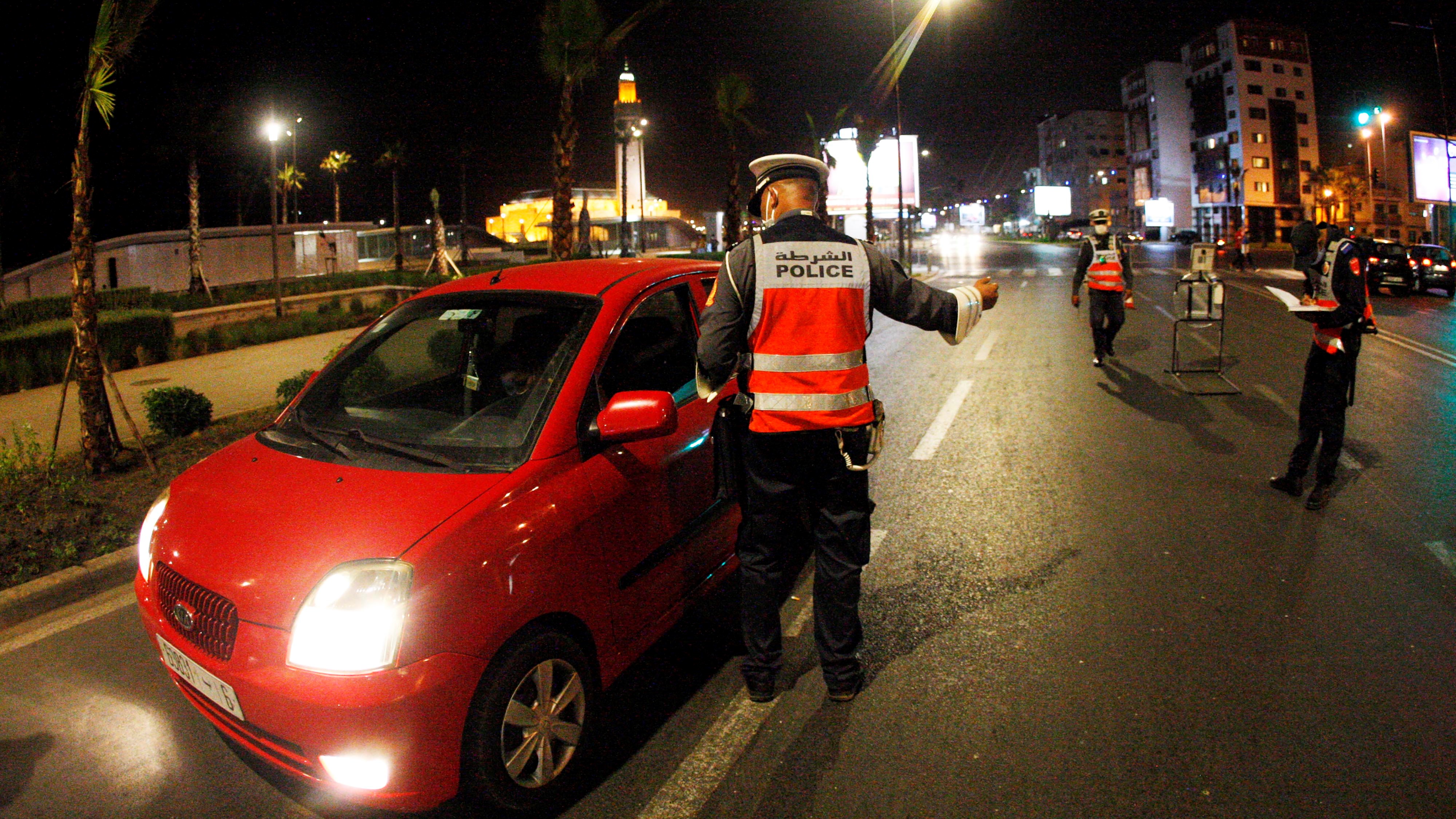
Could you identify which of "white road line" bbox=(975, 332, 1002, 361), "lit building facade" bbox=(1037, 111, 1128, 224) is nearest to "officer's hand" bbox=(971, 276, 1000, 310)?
"white road line" bbox=(975, 332, 1002, 361)

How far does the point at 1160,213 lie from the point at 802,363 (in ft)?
353

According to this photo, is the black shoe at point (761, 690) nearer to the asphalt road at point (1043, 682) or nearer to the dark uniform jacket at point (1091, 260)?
the asphalt road at point (1043, 682)

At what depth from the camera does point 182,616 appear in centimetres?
286

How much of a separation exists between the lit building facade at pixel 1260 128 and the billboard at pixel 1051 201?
16384 millimetres

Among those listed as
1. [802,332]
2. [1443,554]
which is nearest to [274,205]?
[802,332]

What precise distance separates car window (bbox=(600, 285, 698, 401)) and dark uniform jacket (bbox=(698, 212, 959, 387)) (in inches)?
16.3

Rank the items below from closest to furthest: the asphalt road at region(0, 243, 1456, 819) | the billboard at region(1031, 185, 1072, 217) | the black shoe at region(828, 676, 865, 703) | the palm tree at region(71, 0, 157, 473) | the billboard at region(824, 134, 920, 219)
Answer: the asphalt road at region(0, 243, 1456, 819)
the black shoe at region(828, 676, 865, 703)
the palm tree at region(71, 0, 157, 473)
the billboard at region(824, 134, 920, 219)
the billboard at region(1031, 185, 1072, 217)

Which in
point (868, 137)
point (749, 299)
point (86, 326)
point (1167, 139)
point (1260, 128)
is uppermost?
point (1167, 139)

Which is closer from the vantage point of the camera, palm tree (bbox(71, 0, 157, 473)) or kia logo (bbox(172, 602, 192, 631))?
kia logo (bbox(172, 602, 192, 631))

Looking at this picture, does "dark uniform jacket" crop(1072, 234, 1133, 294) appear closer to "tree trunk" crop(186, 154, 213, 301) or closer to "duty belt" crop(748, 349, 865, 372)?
"duty belt" crop(748, 349, 865, 372)

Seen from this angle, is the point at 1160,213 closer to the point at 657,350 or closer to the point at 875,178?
the point at 875,178

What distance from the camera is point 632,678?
378 cm

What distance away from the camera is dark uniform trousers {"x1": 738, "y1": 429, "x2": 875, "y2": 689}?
3305 millimetres

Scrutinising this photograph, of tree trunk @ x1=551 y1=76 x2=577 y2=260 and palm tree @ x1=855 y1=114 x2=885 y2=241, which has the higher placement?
palm tree @ x1=855 y1=114 x2=885 y2=241
